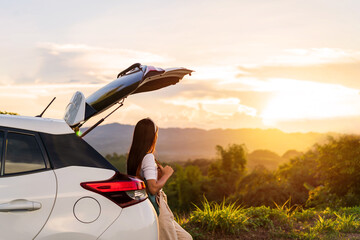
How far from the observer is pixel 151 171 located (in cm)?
Result: 446

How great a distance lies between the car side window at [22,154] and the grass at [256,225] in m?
4.76

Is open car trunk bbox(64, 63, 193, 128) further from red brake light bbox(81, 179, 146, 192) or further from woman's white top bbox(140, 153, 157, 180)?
woman's white top bbox(140, 153, 157, 180)

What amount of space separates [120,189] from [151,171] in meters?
1.07

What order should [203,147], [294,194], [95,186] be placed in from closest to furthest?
1. [95,186]
2. [294,194]
3. [203,147]

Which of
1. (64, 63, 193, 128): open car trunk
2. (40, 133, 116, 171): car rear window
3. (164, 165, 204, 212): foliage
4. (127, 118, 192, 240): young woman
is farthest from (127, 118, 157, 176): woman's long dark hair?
(164, 165, 204, 212): foliage

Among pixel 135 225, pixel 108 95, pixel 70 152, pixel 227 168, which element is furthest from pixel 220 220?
pixel 227 168

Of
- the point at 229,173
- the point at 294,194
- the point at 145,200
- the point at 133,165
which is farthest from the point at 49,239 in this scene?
the point at 229,173

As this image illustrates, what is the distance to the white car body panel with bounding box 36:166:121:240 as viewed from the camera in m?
3.13

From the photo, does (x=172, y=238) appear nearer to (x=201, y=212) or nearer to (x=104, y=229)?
(x=104, y=229)

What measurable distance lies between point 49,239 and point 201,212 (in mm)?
5247

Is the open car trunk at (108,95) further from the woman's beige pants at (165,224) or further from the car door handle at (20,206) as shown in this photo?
the woman's beige pants at (165,224)

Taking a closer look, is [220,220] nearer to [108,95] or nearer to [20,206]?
[108,95]

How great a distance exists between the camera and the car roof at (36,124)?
329 centimetres

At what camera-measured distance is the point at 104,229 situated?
3.25 meters
